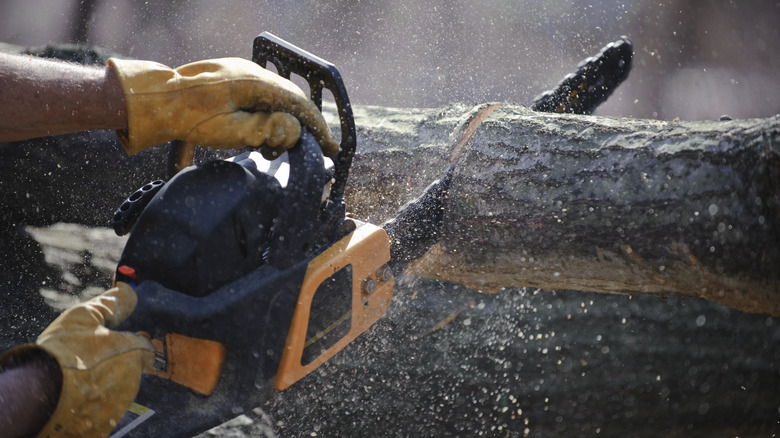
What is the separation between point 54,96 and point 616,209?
1.57m

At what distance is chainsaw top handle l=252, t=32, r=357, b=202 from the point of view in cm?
155

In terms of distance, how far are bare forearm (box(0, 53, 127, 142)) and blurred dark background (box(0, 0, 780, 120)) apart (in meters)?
3.41

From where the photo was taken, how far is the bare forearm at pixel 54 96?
139 centimetres

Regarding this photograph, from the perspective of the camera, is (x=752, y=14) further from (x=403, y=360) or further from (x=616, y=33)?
(x=403, y=360)

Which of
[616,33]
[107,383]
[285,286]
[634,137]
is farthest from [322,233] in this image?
[616,33]

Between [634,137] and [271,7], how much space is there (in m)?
4.16

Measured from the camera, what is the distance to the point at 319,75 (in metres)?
1.61

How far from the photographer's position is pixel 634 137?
1.87 meters

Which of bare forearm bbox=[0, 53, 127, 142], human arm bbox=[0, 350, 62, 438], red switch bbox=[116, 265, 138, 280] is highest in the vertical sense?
bare forearm bbox=[0, 53, 127, 142]

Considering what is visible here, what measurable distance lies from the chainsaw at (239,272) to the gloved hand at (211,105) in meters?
0.07

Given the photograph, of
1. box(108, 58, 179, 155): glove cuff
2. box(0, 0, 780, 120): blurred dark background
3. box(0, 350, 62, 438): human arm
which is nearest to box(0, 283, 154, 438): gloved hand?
box(0, 350, 62, 438): human arm

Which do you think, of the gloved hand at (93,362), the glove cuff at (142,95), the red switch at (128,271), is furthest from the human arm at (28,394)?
the glove cuff at (142,95)

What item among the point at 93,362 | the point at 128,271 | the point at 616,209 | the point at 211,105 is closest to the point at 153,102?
the point at 211,105

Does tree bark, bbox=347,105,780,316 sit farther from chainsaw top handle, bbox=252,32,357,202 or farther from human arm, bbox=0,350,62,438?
human arm, bbox=0,350,62,438
